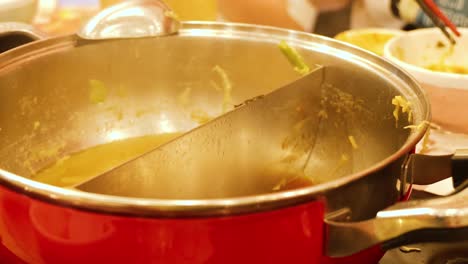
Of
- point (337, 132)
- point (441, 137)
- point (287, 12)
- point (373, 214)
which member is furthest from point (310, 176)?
point (287, 12)

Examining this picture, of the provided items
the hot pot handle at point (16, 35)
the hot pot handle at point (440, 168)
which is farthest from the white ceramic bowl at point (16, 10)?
the hot pot handle at point (440, 168)

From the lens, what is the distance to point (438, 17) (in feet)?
4.50

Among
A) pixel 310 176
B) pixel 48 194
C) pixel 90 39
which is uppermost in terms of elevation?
pixel 90 39

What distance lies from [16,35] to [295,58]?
0.58m

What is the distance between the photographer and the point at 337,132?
1139mm

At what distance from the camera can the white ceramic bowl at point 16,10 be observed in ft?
4.72

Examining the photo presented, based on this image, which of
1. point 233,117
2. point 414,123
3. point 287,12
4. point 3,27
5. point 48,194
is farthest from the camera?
point 287,12

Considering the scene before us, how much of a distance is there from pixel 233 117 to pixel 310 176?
26 centimetres

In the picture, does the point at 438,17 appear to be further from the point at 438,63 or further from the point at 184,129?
the point at 184,129

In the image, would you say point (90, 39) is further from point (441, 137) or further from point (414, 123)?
point (441, 137)

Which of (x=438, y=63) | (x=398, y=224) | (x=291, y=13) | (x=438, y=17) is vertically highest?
(x=291, y=13)

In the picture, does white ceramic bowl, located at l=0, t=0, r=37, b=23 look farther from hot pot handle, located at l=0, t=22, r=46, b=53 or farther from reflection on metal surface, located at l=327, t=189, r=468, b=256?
reflection on metal surface, located at l=327, t=189, r=468, b=256

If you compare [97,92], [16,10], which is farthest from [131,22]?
[16,10]

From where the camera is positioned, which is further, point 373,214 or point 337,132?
point 337,132
